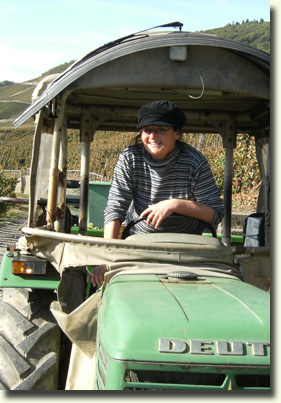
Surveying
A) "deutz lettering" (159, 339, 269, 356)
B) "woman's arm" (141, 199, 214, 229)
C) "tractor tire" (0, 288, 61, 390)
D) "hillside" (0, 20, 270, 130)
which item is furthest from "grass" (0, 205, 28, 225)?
"hillside" (0, 20, 270, 130)

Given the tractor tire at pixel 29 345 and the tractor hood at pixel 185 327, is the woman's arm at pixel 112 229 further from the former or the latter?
the tractor hood at pixel 185 327

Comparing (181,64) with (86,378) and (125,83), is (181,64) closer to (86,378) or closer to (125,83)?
(125,83)

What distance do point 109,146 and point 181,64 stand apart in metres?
16.3

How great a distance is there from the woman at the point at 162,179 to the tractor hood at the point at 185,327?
111 cm

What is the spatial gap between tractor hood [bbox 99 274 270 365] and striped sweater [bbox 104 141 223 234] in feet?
4.06

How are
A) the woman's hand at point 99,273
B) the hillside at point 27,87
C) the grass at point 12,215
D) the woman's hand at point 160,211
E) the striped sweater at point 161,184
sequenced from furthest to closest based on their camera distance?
the hillside at point 27,87
the grass at point 12,215
the striped sweater at point 161,184
the woman's hand at point 160,211
the woman's hand at point 99,273

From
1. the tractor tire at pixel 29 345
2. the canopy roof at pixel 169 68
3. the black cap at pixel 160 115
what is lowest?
the tractor tire at pixel 29 345

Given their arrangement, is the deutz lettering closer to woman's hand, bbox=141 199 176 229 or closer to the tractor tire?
woman's hand, bbox=141 199 176 229

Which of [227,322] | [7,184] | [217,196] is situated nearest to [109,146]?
[7,184]

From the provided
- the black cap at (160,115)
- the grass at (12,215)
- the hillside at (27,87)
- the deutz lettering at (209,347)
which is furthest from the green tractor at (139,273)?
the hillside at (27,87)

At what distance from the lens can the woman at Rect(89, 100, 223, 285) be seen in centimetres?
358

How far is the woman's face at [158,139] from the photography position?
3.61 meters

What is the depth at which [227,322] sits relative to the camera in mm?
2168

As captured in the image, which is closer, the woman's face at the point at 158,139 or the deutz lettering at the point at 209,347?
the deutz lettering at the point at 209,347
